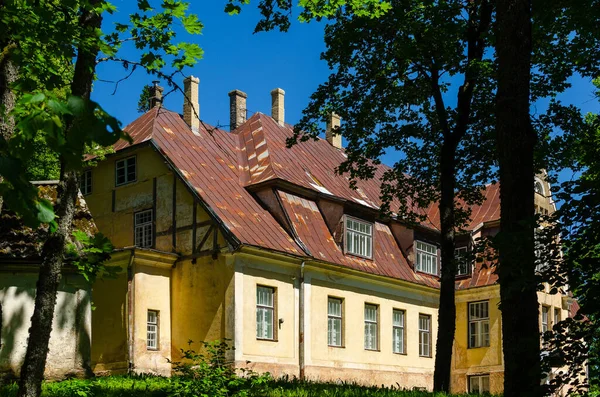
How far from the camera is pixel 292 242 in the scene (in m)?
26.6

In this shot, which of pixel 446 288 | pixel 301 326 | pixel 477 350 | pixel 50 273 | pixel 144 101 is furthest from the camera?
pixel 144 101

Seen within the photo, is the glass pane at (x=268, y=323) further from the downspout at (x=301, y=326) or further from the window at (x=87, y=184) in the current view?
the window at (x=87, y=184)

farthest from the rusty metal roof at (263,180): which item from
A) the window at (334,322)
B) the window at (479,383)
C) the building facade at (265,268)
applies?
→ the window at (479,383)

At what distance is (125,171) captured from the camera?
92.7 feet

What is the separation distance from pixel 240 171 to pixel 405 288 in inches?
279

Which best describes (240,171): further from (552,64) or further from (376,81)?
(552,64)

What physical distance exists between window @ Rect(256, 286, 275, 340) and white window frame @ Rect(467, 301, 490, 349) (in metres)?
10.2

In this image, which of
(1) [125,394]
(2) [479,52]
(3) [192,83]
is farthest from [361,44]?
(3) [192,83]

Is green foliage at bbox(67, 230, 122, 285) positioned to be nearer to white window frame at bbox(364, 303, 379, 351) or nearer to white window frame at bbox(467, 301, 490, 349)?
white window frame at bbox(364, 303, 379, 351)

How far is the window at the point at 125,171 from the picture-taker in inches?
1107

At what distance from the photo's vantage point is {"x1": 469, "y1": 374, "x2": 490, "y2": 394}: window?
32.1m

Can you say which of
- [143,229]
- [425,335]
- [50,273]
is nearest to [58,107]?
[50,273]

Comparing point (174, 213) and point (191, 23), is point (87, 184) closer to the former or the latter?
point (174, 213)

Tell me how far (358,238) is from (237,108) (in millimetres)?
7093
